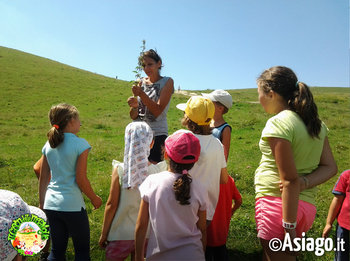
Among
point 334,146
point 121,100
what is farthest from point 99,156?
point 121,100

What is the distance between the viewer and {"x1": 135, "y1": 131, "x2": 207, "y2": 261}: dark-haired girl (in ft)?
7.63

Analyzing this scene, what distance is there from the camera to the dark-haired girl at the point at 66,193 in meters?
3.04

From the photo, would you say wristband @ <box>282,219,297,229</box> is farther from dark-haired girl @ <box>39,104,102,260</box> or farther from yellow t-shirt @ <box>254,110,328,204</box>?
dark-haired girl @ <box>39,104,102,260</box>

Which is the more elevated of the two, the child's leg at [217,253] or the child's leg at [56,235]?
the child's leg at [56,235]

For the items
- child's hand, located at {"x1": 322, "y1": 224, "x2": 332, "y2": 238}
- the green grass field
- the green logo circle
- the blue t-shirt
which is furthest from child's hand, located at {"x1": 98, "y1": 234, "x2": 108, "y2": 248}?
child's hand, located at {"x1": 322, "y1": 224, "x2": 332, "y2": 238}

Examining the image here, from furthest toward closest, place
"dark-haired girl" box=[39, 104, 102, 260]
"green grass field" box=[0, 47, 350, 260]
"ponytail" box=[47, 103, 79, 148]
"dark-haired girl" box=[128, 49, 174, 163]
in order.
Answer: "green grass field" box=[0, 47, 350, 260] → "dark-haired girl" box=[128, 49, 174, 163] → "ponytail" box=[47, 103, 79, 148] → "dark-haired girl" box=[39, 104, 102, 260]

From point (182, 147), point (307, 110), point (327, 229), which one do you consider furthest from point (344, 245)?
point (182, 147)

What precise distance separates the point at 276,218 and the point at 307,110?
1.00 meters

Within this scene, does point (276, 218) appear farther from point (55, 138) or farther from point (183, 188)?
point (55, 138)

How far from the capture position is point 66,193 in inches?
120

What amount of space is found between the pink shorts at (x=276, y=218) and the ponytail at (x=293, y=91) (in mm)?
660

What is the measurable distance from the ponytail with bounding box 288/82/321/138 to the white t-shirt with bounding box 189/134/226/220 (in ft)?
3.00

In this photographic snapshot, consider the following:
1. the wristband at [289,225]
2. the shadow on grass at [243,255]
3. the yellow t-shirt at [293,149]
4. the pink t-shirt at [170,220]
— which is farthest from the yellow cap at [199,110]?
the shadow on grass at [243,255]

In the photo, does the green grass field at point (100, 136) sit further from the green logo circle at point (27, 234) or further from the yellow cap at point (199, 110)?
the yellow cap at point (199, 110)
